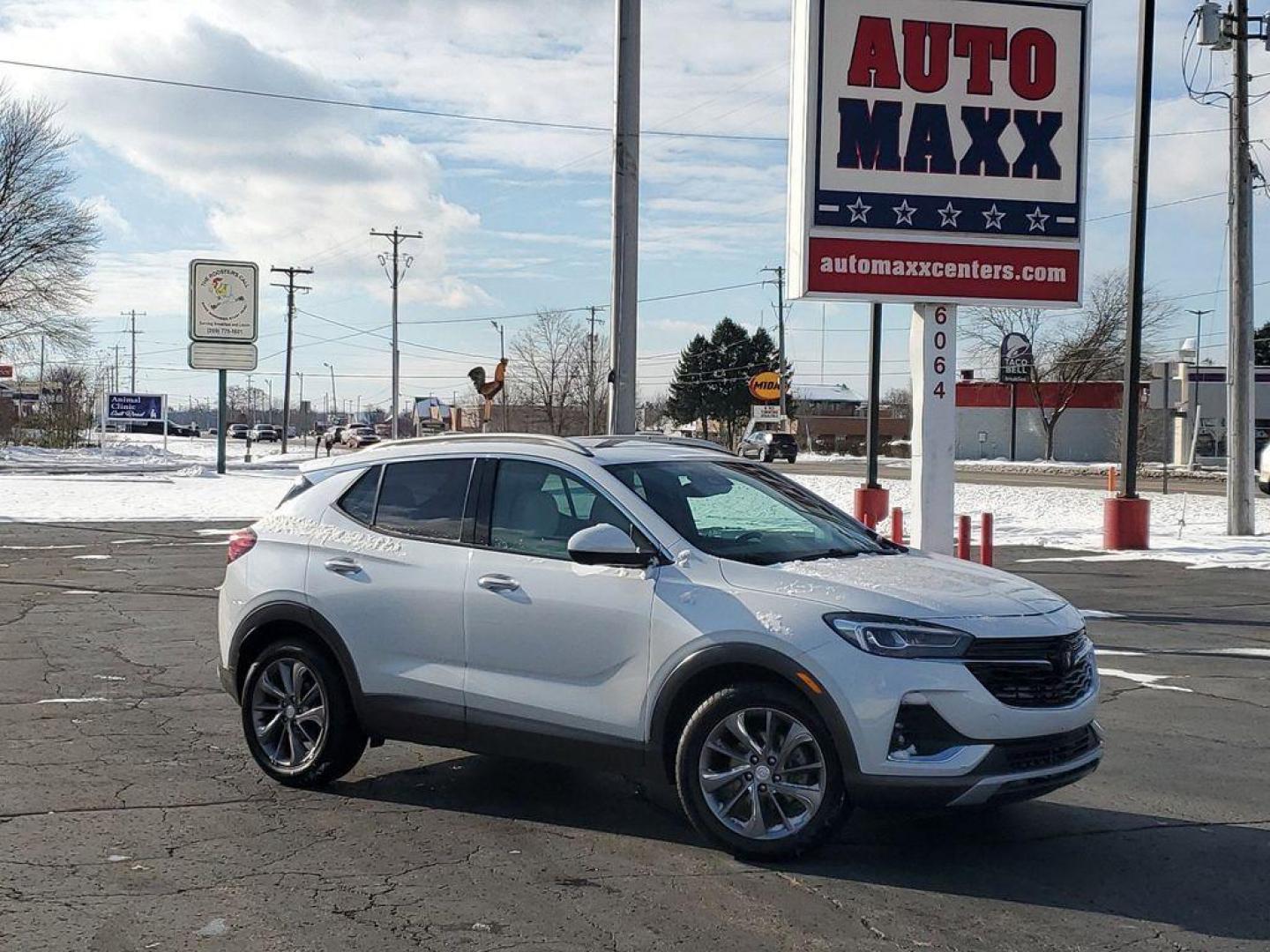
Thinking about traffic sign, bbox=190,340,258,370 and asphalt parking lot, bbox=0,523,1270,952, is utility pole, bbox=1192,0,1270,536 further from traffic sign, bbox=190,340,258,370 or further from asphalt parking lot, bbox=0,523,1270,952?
traffic sign, bbox=190,340,258,370

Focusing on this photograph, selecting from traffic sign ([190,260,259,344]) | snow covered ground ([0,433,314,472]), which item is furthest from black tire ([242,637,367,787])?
traffic sign ([190,260,259,344])

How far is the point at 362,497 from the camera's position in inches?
269

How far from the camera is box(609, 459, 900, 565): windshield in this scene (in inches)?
233

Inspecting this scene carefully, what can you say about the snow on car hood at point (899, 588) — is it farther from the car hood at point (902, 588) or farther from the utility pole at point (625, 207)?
the utility pole at point (625, 207)

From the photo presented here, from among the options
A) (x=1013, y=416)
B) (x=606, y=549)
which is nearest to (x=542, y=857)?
(x=606, y=549)

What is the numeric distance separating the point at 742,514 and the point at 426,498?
1.58 metres

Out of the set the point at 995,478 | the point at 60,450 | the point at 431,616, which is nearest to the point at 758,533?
the point at 431,616

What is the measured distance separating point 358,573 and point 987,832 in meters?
3.21

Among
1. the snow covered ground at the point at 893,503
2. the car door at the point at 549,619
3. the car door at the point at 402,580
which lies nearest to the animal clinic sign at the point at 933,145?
the snow covered ground at the point at 893,503

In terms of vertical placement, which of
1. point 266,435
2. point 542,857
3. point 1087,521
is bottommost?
point 542,857

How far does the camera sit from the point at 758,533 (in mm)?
6129

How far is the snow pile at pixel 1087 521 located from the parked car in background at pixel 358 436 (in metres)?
37.6

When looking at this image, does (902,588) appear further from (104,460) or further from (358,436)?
(358,436)

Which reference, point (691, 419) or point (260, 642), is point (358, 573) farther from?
point (691, 419)
